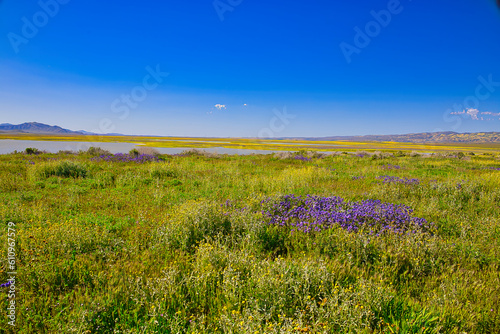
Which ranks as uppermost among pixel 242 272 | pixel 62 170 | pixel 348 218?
pixel 62 170

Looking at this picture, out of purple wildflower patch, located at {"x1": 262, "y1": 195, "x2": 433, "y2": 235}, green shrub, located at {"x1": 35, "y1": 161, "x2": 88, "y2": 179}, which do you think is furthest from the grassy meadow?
green shrub, located at {"x1": 35, "y1": 161, "x2": 88, "y2": 179}

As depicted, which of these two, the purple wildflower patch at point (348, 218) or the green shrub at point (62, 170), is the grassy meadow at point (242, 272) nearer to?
the purple wildflower patch at point (348, 218)

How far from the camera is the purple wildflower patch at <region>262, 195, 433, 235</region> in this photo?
→ 5199mm

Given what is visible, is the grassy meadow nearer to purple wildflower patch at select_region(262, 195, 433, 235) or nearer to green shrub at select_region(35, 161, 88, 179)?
purple wildflower patch at select_region(262, 195, 433, 235)

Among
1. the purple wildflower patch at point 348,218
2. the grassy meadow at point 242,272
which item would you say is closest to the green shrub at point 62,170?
the grassy meadow at point 242,272

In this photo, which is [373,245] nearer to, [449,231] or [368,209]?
[368,209]

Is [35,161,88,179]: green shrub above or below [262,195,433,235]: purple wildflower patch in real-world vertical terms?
above

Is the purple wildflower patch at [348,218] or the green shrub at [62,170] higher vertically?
the green shrub at [62,170]

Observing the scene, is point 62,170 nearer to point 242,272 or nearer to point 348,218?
point 242,272

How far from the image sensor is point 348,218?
554cm

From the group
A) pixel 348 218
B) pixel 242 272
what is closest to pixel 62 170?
pixel 242 272

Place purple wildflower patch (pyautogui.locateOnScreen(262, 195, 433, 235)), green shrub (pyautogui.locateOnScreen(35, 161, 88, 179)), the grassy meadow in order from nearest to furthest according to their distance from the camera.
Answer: the grassy meadow
purple wildflower patch (pyautogui.locateOnScreen(262, 195, 433, 235))
green shrub (pyautogui.locateOnScreen(35, 161, 88, 179))

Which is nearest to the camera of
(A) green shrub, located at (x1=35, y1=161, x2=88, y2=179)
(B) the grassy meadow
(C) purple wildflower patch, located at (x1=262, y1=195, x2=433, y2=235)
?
(B) the grassy meadow

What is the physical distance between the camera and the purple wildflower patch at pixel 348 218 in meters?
5.20
